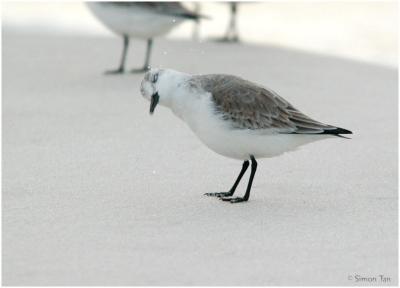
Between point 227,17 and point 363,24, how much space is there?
204 centimetres

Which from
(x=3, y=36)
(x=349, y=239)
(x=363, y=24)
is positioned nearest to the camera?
(x=349, y=239)

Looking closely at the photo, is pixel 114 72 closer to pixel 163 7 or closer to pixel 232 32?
pixel 163 7

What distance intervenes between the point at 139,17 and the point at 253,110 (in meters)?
4.86

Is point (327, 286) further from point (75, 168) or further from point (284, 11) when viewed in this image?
point (284, 11)

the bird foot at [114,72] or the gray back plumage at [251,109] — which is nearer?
the gray back plumage at [251,109]

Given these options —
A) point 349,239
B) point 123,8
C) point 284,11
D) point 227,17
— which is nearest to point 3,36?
point 123,8

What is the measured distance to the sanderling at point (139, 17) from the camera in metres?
10.7

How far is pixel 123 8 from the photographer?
10758 mm

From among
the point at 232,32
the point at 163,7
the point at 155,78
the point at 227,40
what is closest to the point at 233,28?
the point at 232,32

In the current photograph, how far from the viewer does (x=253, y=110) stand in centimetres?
615

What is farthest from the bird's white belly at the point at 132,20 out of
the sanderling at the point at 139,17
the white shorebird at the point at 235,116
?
the white shorebird at the point at 235,116

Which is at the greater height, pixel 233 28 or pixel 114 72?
pixel 233 28

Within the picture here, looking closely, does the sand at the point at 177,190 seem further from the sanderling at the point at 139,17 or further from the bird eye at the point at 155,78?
the bird eye at the point at 155,78

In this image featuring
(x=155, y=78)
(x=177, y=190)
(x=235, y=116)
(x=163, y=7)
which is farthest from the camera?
(x=163, y=7)
